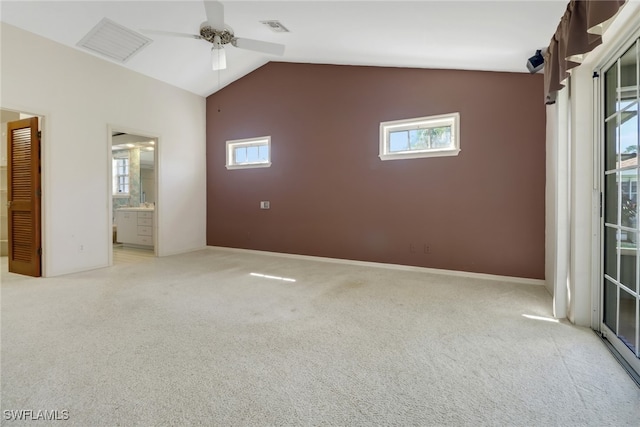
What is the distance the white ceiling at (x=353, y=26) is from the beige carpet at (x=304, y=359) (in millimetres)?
2519

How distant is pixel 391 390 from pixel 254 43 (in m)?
3.46

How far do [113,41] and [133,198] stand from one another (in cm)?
450

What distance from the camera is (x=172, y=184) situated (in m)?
5.63

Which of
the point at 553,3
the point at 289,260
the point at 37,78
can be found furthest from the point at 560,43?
the point at 37,78

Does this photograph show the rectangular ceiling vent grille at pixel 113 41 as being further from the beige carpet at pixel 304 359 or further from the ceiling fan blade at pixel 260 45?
the beige carpet at pixel 304 359

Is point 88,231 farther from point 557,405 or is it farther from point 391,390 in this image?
point 557,405

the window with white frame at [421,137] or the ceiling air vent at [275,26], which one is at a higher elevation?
the ceiling air vent at [275,26]

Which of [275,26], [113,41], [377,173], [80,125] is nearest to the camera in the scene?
[275,26]

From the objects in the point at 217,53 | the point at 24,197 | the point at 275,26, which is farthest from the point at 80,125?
the point at 275,26

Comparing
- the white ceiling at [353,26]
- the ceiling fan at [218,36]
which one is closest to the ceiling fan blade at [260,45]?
the ceiling fan at [218,36]

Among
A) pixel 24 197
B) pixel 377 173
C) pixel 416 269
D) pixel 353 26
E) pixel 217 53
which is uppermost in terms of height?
pixel 353 26

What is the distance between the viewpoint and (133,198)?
767 centimetres

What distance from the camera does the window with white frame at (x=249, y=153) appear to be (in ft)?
18.6

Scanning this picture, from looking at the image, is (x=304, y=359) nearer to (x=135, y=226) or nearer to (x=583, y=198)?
(x=583, y=198)
